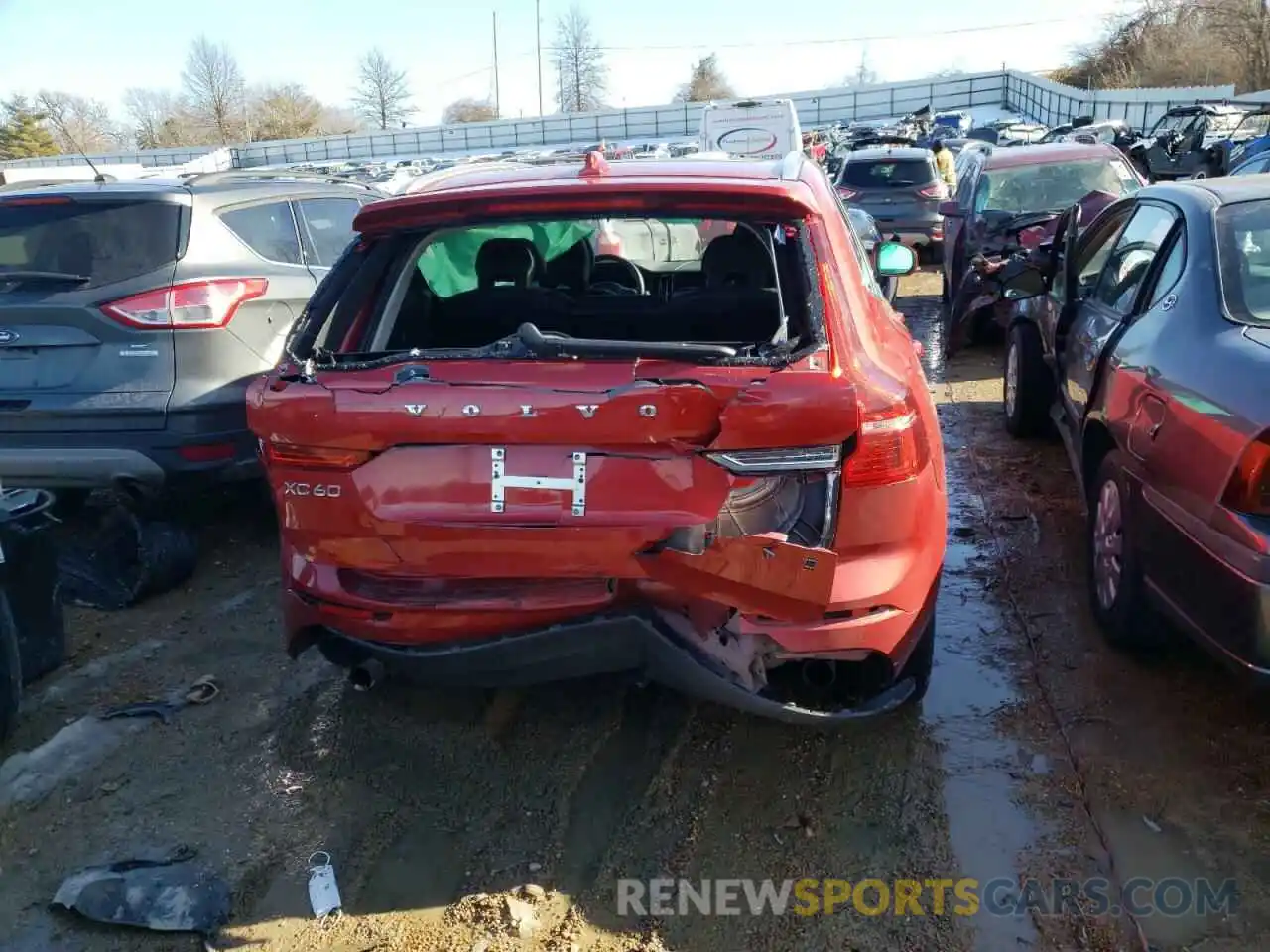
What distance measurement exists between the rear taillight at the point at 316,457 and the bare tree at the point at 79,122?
77778mm

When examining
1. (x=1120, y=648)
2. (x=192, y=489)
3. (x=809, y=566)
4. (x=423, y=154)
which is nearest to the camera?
(x=809, y=566)

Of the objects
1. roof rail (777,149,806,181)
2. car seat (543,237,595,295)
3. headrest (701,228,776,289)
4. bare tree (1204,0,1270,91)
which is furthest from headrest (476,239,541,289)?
bare tree (1204,0,1270,91)

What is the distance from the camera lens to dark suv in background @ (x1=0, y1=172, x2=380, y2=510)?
177 inches

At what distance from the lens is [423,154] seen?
54938 mm

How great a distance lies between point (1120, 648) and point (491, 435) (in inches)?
97.7

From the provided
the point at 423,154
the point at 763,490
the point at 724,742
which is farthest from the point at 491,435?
the point at 423,154

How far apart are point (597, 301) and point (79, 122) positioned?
A: 291 feet

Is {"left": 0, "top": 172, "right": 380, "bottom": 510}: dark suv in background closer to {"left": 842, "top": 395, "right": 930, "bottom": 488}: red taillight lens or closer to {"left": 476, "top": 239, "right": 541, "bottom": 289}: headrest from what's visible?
{"left": 476, "top": 239, "right": 541, "bottom": 289}: headrest

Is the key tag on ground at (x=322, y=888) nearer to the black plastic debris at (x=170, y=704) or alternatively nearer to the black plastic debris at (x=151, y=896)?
the black plastic debris at (x=151, y=896)

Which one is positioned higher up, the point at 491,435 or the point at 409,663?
the point at 491,435

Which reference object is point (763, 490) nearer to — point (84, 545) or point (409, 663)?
point (409, 663)

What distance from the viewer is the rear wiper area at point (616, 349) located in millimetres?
2576

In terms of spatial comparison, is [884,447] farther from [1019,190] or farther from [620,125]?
[620,125]

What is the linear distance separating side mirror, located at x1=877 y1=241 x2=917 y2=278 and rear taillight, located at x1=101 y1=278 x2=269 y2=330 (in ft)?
9.70
